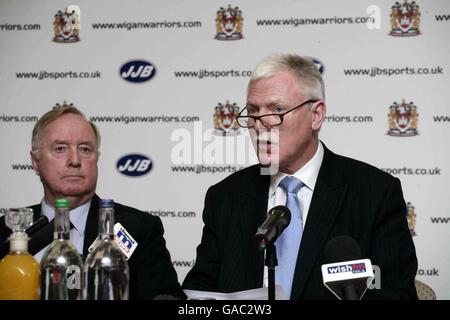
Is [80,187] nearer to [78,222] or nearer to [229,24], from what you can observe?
[78,222]

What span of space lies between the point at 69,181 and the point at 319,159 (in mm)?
1170

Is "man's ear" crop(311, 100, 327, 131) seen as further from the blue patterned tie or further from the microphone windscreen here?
the microphone windscreen

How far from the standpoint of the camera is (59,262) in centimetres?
171

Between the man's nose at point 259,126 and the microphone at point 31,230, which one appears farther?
the man's nose at point 259,126

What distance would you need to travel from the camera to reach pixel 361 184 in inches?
104

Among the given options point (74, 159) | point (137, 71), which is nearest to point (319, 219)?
point (74, 159)

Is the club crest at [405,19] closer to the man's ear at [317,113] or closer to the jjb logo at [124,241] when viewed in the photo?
the man's ear at [317,113]

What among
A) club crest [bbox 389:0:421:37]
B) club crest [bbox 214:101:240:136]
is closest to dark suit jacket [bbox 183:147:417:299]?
club crest [bbox 214:101:240:136]

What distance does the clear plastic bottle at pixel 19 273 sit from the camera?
5.50 feet

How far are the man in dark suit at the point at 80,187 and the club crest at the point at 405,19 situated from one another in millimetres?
2271

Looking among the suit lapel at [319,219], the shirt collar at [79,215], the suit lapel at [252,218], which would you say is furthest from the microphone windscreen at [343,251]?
the shirt collar at [79,215]

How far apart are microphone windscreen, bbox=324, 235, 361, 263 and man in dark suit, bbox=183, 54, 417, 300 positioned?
23.7 inches

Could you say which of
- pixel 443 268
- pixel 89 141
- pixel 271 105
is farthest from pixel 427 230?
pixel 89 141

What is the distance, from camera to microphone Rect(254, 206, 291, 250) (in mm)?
1764
